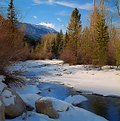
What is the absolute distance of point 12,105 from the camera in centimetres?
841

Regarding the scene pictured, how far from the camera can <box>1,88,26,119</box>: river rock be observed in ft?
27.2

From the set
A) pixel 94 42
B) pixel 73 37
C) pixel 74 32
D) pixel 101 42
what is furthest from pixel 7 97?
pixel 74 32

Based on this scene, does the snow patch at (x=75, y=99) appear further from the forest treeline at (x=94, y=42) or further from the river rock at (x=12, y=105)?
the forest treeline at (x=94, y=42)

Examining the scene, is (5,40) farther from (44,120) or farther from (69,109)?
(44,120)

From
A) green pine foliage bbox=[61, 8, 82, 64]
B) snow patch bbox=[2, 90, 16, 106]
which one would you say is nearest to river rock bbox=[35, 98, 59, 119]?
snow patch bbox=[2, 90, 16, 106]

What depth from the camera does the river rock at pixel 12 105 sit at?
27.2 feet

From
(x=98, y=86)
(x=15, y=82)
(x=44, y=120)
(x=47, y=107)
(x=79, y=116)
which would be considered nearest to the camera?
(x=44, y=120)

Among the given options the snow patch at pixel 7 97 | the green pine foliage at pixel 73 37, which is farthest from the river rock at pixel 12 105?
the green pine foliage at pixel 73 37

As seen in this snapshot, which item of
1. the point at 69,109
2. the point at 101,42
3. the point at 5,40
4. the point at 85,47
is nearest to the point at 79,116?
the point at 69,109

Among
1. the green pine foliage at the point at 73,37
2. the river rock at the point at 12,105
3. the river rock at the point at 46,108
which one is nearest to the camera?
the river rock at the point at 12,105

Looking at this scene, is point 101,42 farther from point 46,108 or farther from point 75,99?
point 46,108

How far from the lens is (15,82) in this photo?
12.2 m

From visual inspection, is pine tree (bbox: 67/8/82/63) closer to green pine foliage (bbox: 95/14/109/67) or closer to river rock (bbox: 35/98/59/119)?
green pine foliage (bbox: 95/14/109/67)

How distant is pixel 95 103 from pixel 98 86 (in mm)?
5184
